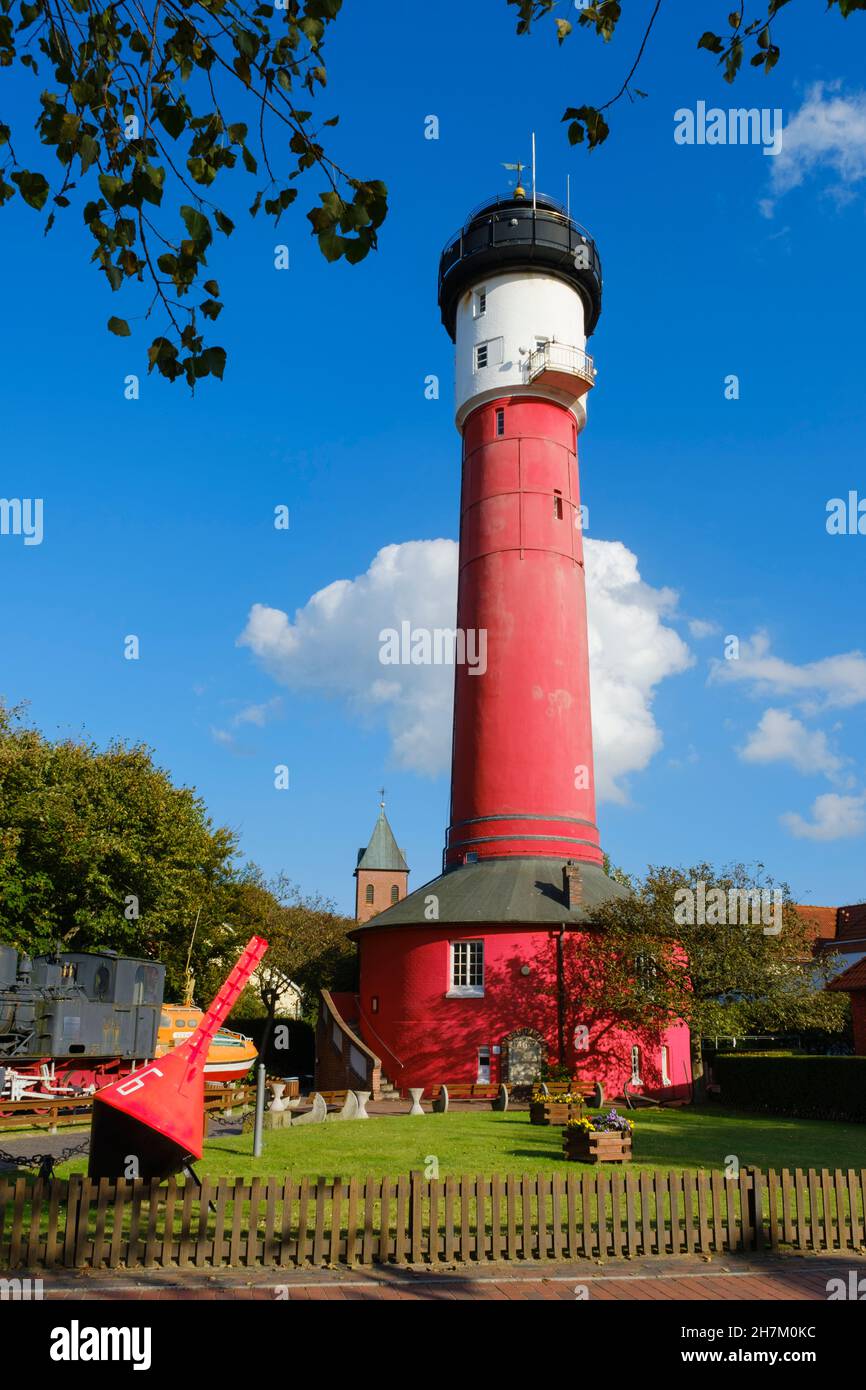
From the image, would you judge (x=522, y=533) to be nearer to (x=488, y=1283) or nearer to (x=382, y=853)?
(x=488, y=1283)

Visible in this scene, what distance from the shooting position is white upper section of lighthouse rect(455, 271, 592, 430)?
37938 mm

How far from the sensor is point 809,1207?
38.4 ft

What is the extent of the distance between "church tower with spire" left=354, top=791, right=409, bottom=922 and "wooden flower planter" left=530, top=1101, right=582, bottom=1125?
5941 cm

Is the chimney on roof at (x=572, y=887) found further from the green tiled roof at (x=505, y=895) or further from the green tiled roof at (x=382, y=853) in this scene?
the green tiled roof at (x=382, y=853)

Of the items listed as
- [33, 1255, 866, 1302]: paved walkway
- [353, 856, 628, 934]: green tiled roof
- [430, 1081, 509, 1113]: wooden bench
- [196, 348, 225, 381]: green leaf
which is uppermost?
[196, 348, 225, 381]: green leaf

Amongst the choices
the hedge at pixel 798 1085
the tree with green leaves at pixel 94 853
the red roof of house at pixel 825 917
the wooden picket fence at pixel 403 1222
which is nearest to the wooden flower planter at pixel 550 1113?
the hedge at pixel 798 1085

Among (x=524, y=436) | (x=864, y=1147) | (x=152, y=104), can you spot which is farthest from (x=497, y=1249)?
(x=524, y=436)

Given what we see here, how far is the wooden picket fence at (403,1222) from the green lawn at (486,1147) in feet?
12.1

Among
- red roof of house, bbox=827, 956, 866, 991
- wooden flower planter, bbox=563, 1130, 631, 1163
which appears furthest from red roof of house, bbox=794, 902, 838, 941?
wooden flower planter, bbox=563, 1130, 631, 1163

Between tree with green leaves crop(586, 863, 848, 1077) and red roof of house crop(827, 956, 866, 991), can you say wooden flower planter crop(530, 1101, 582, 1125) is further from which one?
red roof of house crop(827, 956, 866, 991)

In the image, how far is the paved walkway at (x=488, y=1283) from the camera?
9484 mm

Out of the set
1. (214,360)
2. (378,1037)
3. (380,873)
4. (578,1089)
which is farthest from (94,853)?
(380,873)
